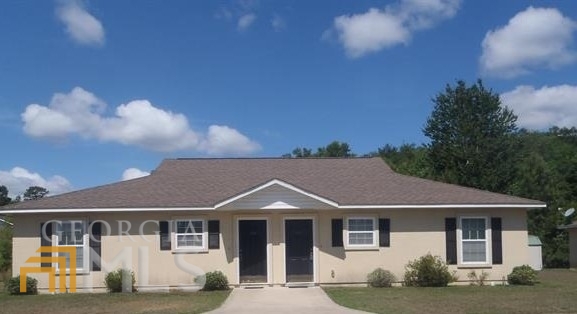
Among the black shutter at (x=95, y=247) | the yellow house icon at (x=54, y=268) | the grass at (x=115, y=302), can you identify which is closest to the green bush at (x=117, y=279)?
the black shutter at (x=95, y=247)

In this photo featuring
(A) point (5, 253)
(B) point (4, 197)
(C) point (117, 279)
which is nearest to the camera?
(C) point (117, 279)

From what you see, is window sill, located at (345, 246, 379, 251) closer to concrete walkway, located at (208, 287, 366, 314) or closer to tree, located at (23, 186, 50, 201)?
concrete walkway, located at (208, 287, 366, 314)

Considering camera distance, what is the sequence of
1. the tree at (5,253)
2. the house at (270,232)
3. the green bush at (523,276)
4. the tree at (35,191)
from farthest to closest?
the tree at (35,191)
the tree at (5,253)
the green bush at (523,276)
the house at (270,232)

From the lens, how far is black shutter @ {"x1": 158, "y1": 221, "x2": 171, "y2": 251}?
22.6m

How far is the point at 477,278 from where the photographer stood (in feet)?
76.1

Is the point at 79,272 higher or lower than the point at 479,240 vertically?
lower

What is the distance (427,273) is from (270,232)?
5.30 m

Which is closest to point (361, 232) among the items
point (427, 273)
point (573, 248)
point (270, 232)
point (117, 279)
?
point (427, 273)

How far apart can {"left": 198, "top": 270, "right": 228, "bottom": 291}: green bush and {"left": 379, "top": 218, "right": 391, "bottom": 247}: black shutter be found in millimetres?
5326

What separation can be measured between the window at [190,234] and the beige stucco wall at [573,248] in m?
24.9

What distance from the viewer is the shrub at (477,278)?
2311 centimetres

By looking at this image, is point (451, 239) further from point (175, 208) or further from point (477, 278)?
point (175, 208)

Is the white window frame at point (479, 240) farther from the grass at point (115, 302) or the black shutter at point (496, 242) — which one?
the grass at point (115, 302)

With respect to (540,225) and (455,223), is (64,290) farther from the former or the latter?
(540,225)
